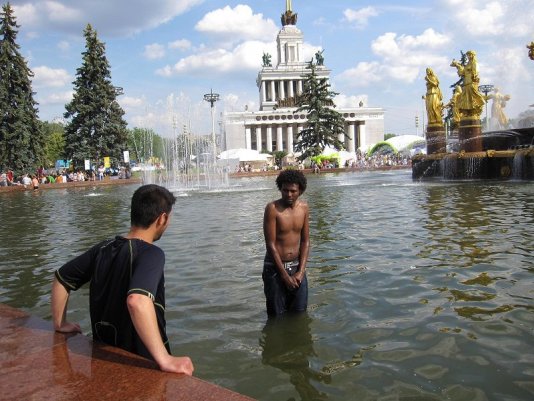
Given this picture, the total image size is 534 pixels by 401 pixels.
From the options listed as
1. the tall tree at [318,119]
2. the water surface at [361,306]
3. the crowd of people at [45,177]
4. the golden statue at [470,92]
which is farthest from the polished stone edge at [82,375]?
the tall tree at [318,119]

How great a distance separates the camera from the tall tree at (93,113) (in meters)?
45.0

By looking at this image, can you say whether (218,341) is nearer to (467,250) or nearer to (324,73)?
(467,250)

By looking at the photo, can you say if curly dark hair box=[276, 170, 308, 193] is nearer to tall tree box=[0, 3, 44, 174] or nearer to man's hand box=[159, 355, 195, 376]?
man's hand box=[159, 355, 195, 376]

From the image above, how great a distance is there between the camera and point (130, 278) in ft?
8.57

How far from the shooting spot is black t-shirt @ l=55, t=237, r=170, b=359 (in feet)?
8.34

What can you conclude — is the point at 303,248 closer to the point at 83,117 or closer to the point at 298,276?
the point at 298,276

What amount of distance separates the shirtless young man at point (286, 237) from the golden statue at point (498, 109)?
2878 cm

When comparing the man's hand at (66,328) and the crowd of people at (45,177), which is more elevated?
the crowd of people at (45,177)

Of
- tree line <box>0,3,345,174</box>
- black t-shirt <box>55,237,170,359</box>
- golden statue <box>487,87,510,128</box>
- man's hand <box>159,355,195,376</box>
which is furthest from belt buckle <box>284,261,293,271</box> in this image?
tree line <box>0,3,345,174</box>

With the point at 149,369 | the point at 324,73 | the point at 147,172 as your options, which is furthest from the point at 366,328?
the point at 324,73

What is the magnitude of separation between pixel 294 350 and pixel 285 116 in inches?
3700

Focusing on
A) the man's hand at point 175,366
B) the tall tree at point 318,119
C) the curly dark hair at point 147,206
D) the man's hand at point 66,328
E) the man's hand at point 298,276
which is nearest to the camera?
the man's hand at point 175,366

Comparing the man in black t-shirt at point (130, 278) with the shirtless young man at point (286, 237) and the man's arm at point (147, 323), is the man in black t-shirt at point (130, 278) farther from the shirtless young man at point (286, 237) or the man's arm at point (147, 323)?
the shirtless young man at point (286, 237)

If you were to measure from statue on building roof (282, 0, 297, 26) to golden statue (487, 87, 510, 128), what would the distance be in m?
85.0
